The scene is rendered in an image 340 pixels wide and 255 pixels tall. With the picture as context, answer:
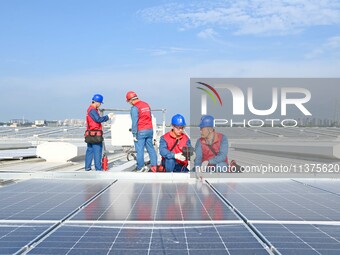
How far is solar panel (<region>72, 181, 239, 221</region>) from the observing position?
10.7 ft

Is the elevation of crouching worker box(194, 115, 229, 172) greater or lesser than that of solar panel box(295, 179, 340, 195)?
greater

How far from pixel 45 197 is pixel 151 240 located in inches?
80.8

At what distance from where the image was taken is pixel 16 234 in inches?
106

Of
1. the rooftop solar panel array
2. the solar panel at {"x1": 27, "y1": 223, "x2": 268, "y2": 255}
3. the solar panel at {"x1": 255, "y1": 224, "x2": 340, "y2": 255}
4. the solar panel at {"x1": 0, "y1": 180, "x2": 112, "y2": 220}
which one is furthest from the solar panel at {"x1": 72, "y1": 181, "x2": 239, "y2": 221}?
the solar panel at {"x1": 255, "y1": 224, "x2": 340, "y2": 255}

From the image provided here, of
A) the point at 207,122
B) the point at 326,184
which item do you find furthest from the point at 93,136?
the point at 326,184

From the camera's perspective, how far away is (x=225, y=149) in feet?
22.8

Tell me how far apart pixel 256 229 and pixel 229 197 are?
1405mm

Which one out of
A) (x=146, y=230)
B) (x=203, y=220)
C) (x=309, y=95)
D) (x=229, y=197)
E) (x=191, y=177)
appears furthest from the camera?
(x=309, y=95)

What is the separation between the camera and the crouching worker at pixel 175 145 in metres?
7.30

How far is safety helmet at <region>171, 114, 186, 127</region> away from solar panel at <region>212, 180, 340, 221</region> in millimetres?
2208

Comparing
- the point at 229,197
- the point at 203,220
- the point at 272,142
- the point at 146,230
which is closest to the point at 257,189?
the point at 229,197

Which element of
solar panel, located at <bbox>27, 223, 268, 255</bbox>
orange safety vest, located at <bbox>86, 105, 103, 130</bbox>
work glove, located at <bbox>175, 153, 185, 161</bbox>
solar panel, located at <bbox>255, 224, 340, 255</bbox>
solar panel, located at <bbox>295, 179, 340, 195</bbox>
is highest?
orange safety vest, located at <bbox>86, 105, 103, 130</bbox>

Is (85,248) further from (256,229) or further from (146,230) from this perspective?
(256,229)

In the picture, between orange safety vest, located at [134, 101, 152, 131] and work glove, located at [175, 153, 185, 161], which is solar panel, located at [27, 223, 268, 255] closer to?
work glove, located at [175, 153, 185, 161]
